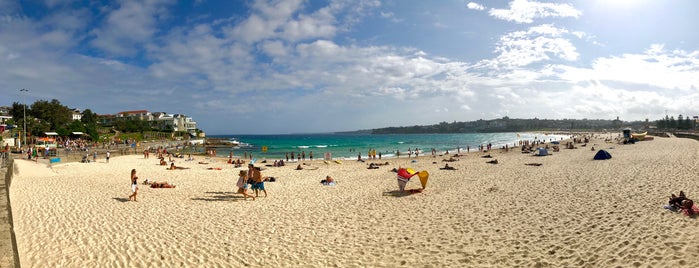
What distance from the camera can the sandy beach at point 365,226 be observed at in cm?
659

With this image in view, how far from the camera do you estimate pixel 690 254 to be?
20.2 ft

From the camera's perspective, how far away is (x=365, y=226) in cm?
911

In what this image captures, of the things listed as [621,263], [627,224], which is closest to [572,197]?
[627,224]

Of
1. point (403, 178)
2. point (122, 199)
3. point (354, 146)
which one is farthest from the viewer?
point (354, 146)

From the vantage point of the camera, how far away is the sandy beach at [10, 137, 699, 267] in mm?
6594

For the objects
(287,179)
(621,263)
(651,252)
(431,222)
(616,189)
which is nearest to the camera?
(621,263)

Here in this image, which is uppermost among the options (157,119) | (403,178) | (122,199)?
(157,119)

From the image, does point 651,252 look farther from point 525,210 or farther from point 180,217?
point 180,217

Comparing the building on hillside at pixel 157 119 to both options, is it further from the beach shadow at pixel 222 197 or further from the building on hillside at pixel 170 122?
the beach shadow at pixel 222 197

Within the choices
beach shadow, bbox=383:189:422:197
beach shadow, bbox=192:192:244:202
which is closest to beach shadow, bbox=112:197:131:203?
beach shadow, bbox=192:192:244:202

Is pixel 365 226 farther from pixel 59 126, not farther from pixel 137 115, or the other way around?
pixel 137 115

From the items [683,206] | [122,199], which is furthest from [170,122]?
[683,206]

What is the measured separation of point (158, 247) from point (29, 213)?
6.42m

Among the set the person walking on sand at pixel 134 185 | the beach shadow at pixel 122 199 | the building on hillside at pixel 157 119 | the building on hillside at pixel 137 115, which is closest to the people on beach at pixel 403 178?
the person walking on sand at pixel 134 185
